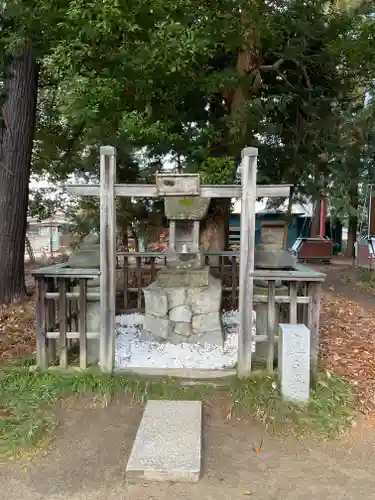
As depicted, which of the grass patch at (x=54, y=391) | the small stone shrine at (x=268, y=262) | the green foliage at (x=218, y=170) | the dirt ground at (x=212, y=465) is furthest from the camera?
the green foliage at (x=218, y=170)

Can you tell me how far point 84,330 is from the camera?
14.2ft

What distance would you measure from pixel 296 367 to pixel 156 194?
2117 mm

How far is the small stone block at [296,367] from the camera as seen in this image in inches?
148

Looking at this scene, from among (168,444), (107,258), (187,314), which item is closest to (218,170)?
(187,314)

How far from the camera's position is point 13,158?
739 centimetres

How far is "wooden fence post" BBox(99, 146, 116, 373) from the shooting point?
420 cm

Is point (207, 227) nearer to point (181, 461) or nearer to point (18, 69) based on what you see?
point (18, 69)

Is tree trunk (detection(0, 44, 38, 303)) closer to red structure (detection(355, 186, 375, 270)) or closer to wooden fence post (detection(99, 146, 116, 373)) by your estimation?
wooden fence post (detection(99, 146, 116, 373))

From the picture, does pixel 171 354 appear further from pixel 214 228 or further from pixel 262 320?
pixel 214 228

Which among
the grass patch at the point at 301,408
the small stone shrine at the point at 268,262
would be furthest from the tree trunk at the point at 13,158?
the grass patch at the point at 301,408

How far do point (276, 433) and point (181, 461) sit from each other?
93 cm

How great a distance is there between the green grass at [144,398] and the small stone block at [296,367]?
0.10 meters

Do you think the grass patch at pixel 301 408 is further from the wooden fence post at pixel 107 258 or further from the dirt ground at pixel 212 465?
the wooden fence post at pixel 107 258

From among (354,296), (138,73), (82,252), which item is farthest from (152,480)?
(354,296)
